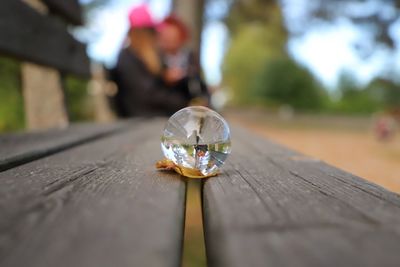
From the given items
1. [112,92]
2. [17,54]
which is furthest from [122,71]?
[17,54]

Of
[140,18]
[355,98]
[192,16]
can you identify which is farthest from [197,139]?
[355,98]

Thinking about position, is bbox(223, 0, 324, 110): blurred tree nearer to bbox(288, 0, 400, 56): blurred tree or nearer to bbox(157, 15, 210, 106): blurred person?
bbox(288, 0, 400, 56): blurred tree

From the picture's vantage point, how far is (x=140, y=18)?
4113 mm

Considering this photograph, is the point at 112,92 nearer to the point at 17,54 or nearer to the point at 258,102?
the point at 17,54

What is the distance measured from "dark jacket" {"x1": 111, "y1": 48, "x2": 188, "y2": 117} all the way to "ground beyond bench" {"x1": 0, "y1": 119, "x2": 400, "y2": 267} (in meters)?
3.14

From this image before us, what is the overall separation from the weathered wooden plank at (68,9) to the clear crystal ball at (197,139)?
1.72 meters

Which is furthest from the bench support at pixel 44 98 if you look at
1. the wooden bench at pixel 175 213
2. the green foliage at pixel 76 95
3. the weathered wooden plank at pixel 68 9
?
the green foliage at pixel 76 95

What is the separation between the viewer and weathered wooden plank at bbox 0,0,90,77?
1637mm

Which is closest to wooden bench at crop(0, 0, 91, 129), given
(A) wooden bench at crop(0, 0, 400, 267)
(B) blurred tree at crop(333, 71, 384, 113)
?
(A) wooden bench at crop(0, 0, 400, 267)

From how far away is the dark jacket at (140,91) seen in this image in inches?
162

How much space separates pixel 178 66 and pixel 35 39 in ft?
9.15

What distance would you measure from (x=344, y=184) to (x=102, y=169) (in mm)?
506

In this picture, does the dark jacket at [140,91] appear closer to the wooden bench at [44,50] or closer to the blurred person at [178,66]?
the blurred person at [178,66]

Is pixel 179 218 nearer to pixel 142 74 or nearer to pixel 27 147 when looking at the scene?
pixel 27 147
